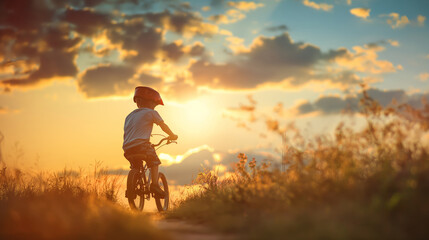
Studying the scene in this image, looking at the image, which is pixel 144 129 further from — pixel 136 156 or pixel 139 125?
pixel 136 156

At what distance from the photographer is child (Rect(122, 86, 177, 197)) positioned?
8.79 metres

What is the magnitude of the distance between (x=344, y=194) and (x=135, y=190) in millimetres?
5348

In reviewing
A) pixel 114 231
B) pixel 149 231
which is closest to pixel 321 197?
pixel 149 231

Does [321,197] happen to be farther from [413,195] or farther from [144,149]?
[144,149]

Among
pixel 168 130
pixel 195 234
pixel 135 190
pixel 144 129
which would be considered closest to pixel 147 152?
pixel 144 129

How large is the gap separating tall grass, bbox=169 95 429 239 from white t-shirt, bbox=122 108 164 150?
246cm

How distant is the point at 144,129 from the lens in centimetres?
882

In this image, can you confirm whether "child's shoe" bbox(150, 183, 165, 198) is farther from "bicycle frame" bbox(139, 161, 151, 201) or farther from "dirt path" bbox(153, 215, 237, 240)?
"dirt path" bbox(153, 215, 237, 240)

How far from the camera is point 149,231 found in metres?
4.39

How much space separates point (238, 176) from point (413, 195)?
4.66 meters

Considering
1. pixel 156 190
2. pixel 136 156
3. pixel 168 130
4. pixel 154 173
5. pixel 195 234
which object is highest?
pixel 168 130

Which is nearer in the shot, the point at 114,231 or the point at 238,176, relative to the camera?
the point at 114,231

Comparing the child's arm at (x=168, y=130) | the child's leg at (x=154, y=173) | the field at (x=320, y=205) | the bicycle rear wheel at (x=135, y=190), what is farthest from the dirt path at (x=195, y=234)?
the child's arm at (x=168, y=130)

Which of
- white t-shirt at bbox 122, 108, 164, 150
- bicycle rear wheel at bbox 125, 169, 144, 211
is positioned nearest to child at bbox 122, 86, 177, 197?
white t-shirt at bbox 122, 108, 164, 150
